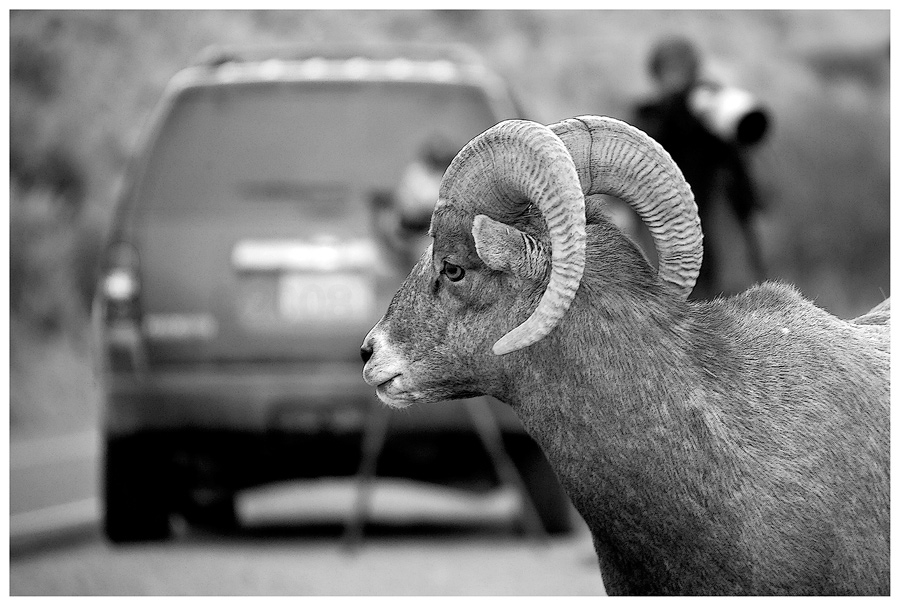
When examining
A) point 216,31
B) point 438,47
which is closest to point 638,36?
point 216,31

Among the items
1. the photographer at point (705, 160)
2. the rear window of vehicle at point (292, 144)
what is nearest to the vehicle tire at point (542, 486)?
the photographer at point (705, 160)

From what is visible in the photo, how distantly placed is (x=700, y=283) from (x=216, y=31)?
501 inches

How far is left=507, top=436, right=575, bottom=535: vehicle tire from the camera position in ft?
24.6

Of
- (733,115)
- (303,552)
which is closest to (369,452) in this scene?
(303,552)

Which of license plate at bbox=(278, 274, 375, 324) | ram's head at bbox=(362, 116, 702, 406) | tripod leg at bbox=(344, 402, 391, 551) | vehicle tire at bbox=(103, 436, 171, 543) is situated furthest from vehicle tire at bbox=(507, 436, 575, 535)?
ram's head at bbox=(362, 116, 702, 406)

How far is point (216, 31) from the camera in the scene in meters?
18.3

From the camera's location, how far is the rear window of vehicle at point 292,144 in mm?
7195

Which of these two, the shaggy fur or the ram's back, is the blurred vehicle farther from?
the ram's back

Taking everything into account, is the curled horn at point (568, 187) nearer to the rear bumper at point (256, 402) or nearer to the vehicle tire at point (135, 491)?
the rear bumper at point (256, 402)

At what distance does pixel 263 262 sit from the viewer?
7098 millimetres

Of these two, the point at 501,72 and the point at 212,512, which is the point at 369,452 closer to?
the point at 212,512

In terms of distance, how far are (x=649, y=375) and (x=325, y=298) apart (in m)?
3.73

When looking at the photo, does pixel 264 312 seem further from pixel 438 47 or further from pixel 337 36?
pixel 337 36

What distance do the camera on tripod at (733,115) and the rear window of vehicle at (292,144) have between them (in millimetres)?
1220
